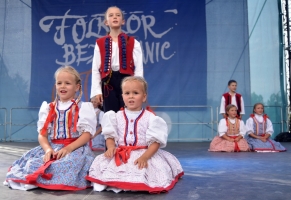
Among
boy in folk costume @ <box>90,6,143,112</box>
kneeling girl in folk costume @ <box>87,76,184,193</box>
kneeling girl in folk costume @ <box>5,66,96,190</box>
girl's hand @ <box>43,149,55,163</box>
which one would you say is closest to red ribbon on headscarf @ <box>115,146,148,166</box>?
kneeling girl in folk costume @ <box>87,76,184,193</box>

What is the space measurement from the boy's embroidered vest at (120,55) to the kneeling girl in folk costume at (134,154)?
0.42m

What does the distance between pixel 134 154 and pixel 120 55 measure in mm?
738

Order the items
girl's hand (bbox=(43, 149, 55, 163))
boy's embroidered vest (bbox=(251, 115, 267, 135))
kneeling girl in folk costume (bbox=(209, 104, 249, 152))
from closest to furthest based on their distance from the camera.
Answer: girl's hand (bbox=(43, 149, 55, 163))
kneeling girl in folk costume (bbox=(209, 104, 249, 152))
boy's embroidered vest (bbox=(251, 115, 267, 135))

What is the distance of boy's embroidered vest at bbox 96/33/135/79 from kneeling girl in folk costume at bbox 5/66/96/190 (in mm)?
339

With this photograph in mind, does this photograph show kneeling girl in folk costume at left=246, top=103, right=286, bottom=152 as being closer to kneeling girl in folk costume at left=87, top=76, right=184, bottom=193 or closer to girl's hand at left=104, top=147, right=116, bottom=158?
kneeling girl in folk costume at left=87, top=76, right=184, bottom=193

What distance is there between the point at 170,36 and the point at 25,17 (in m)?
2.31

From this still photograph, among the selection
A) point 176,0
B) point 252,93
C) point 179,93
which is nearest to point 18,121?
point 179,93

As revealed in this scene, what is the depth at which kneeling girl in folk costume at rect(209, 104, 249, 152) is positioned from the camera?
4273 millimetres

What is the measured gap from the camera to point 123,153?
6.06 ft

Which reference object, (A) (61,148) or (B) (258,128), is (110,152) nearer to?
(A) (61,148)

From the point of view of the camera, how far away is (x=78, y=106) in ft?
6.60

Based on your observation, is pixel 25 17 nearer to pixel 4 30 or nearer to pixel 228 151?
pixel 4 30

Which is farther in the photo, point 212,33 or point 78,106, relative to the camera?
point 212,33

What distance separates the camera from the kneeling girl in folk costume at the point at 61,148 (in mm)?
1745
